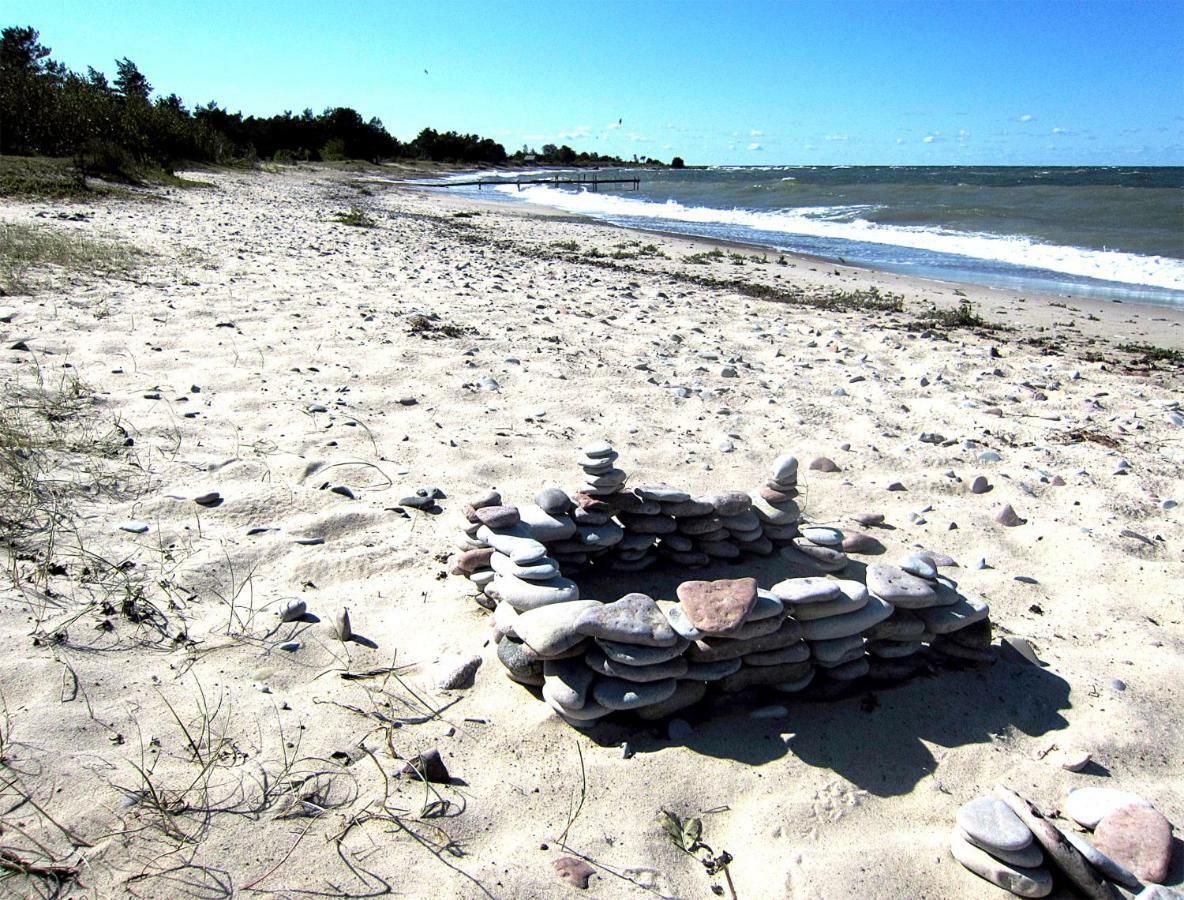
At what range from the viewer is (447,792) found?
212cm

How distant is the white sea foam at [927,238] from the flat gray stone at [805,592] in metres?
12.7

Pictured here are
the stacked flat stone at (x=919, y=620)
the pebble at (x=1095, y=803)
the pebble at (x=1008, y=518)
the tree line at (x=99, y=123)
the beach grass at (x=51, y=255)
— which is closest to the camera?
the pebble at (x=1095, y=803)

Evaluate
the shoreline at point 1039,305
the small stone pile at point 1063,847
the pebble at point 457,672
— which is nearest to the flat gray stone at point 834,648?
the small stone pile at point 1063,847

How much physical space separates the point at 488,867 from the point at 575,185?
202ft

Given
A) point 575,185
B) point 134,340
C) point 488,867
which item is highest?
point 575,185

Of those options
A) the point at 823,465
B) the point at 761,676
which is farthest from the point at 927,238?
the point at 761,676

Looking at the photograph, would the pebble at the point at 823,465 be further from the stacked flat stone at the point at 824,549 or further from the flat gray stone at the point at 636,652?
the flat gray stone at the point at 636,652

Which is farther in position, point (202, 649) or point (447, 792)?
point (202, 649)

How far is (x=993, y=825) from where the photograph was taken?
1962 mm

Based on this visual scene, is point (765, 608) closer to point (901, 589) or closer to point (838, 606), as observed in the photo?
point (838, 606)

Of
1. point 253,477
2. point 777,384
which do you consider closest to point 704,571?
point 253,477

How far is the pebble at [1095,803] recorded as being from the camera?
2.09 meters

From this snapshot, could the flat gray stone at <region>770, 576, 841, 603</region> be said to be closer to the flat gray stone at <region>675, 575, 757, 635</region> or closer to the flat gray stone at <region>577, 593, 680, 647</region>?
the flat gray stone at <region>675, 575, 757, 635</region>

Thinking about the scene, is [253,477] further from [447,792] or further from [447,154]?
[447,154]
